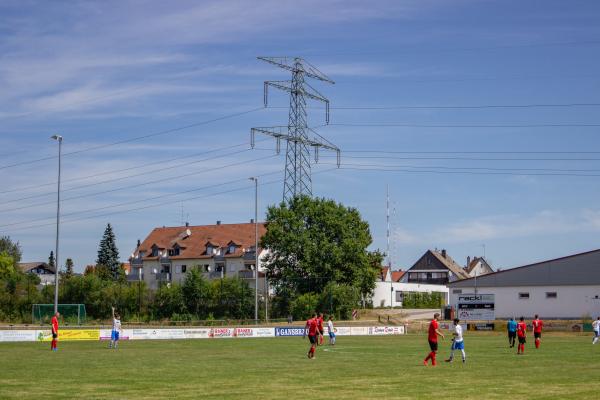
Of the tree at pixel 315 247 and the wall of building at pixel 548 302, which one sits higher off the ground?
the tree at pixel 315 247

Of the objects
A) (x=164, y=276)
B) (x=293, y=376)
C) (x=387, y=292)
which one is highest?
(x=164, y=276)

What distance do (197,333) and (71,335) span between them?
10812 millimetres

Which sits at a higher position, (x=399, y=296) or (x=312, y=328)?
(x=399, y=296)

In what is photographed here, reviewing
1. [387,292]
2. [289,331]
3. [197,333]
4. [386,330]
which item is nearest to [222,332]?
[197,333]

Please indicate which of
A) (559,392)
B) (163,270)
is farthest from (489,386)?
(163,270)

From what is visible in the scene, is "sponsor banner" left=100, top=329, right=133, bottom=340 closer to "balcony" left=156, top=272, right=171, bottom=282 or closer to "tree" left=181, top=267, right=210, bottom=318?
"tree" left=181, top=267, right=210, bottom=318

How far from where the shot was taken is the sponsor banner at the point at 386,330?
7775cm

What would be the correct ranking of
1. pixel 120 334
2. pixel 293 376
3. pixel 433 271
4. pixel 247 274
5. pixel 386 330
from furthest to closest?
pixel 433 271 < pixel 247 274 < pixel 386 330 < pixel 120 334 < pixel 293 376

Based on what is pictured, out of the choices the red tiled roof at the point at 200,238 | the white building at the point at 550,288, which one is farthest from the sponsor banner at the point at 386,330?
the red tiled roof at the point at 200,238

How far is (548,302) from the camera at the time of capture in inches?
3644

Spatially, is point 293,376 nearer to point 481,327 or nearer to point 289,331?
point 289,331

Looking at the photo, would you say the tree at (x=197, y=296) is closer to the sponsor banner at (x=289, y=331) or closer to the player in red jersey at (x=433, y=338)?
the sponsor banner at (x=289, y=331)

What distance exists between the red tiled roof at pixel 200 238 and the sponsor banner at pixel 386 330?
5114 cm

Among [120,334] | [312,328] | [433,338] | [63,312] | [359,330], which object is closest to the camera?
[433,338]
